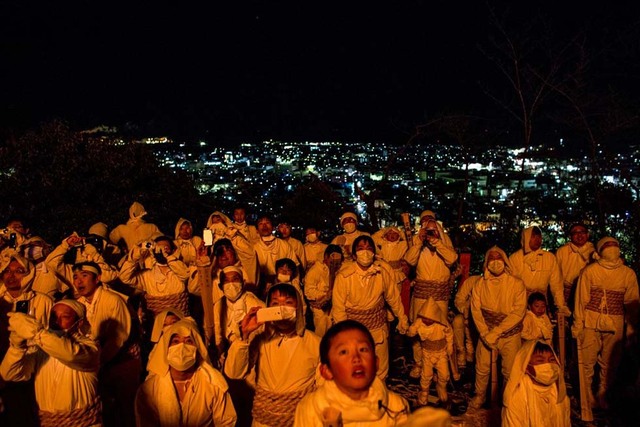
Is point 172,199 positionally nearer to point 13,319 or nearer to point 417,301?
point 417,301

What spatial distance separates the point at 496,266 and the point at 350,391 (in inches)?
170

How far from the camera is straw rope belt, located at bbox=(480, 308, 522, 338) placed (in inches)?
256

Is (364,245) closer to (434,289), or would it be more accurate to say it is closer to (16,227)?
(434,289)

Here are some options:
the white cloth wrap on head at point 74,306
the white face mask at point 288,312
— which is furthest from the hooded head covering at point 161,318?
the white face mask at point 288,312

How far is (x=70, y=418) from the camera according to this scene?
4.25m

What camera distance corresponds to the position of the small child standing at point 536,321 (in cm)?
646

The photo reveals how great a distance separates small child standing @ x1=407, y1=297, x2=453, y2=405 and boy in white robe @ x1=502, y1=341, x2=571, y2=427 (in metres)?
2.29

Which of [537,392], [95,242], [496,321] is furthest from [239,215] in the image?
[537,392]

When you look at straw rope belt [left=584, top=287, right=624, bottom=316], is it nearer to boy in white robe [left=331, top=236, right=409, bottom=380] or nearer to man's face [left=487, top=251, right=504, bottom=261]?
man's face [left=487, top=251, right=504, bottom=261]

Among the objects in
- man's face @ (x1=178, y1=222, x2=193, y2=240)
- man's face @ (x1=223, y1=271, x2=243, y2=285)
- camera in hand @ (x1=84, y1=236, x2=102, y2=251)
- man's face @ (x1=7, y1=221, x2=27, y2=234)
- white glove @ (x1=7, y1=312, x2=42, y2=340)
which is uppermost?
man's face @ (x1=7, y1=221, x2=27, y2=234)

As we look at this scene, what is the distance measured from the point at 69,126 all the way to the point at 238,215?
21.6ft

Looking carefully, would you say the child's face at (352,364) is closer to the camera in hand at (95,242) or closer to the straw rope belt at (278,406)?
the straw rope belt at (278,406)

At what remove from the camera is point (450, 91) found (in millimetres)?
24906

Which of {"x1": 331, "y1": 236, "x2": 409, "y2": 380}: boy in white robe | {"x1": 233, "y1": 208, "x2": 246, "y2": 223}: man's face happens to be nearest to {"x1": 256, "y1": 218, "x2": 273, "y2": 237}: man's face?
{"x1": 233, "y1": 208, "x2": 246, "y2": 223}: man's face
